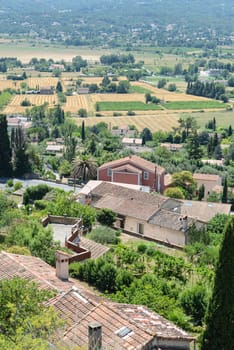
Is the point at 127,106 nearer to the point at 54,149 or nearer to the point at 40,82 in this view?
the point at 40,82

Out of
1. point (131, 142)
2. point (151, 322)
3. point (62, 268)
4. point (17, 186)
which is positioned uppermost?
point (151, 322)

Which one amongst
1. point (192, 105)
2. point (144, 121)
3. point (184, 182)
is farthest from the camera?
point (192, 105)

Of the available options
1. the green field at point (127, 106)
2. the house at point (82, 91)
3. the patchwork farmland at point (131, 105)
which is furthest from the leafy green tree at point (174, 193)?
the house at point (82, 91)

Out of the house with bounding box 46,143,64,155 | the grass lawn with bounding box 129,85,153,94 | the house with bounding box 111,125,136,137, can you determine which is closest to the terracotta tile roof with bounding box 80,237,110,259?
the house with bounding box 46,143,64,155

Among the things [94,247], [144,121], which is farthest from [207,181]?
[144,121]

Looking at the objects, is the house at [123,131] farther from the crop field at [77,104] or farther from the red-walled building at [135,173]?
the red-walled building at [135,173]

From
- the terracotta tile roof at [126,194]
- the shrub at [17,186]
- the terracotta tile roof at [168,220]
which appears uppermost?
the terracotta tile roof at [168,220]
